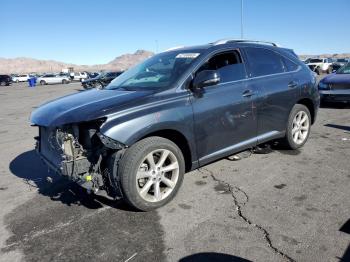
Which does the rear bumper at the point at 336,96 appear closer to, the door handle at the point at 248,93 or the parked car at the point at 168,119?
the parked car at the point at 168,119

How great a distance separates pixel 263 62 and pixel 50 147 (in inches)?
133

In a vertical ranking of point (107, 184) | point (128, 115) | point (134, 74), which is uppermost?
point (134, 74)

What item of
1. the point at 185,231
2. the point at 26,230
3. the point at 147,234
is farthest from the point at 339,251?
the point at 26,230

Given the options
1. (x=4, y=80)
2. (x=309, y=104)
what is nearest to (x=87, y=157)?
(x=309, y=104)

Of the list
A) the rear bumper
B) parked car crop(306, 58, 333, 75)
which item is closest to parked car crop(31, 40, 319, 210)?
the rear bumper

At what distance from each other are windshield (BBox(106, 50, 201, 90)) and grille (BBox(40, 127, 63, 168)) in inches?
46.0

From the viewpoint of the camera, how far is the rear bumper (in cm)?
1043

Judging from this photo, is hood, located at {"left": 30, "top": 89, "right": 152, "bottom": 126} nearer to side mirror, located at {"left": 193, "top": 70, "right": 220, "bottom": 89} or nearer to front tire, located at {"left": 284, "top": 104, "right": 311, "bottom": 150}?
side mirror, located at {"left": 193, "top": 70, "right": 220, "bottom": 89}

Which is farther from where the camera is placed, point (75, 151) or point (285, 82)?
point (285, 82)

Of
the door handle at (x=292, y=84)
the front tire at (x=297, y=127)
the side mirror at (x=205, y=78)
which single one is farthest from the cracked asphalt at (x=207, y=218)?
the side mirror at (x=205, y=78)

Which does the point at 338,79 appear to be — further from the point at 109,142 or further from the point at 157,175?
the point at 109,142

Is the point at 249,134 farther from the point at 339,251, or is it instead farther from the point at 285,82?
the point at 339,251

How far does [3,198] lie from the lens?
15.1ft

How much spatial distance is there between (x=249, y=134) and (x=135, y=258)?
266 cm
